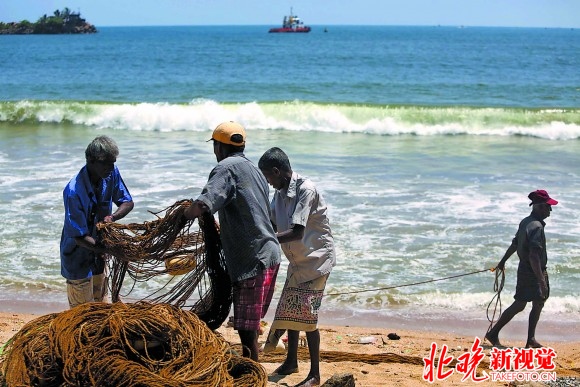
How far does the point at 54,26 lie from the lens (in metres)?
119

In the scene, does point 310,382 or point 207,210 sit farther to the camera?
point 310,382

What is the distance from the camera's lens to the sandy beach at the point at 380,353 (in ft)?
18.0

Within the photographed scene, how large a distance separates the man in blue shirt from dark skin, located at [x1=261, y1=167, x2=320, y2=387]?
0.96 metres

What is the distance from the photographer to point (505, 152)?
55.5 ft

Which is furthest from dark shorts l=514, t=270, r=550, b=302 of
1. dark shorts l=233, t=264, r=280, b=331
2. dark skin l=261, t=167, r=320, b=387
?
dark shorts l=233, t=264, r=280, b=331

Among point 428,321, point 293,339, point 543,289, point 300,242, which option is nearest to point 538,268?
point 543,289

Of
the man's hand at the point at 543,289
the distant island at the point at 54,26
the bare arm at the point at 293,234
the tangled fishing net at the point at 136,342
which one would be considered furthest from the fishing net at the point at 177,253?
the distant island at the point at 54,26

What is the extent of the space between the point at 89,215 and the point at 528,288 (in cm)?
380

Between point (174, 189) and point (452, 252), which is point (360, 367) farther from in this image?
point (174, 189)

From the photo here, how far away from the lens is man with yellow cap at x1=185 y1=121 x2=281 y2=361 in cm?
433

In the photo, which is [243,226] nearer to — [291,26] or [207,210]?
[207,210]

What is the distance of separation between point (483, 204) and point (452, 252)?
2.55 meters

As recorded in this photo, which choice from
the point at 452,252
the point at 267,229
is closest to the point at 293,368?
the point at 267,229

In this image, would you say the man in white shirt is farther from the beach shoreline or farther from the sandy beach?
the beach shoreline
